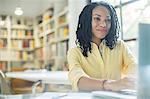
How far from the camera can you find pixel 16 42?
555cm

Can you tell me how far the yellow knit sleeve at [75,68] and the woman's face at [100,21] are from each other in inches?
4.9

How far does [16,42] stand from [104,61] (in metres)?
4.65

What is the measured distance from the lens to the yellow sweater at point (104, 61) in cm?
110

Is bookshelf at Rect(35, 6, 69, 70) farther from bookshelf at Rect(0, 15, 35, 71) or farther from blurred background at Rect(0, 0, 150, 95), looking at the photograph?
bookshelf at Rect(0, 15, 35, 71)

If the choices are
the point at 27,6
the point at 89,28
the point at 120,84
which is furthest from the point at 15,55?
the point at 120,84

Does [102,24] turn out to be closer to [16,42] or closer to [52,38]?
[52,38]

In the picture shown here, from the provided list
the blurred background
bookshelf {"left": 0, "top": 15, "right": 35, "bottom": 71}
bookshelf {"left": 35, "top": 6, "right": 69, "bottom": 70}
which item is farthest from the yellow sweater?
bookshelf {"left": 0, "top": 15, "right": 35, "bottom": 71}

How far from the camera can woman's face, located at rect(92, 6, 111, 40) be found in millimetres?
1129

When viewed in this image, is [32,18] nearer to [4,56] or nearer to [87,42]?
[4,56]

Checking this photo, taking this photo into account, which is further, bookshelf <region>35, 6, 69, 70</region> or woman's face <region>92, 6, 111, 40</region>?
bookshelf <region>35, 6, 69, 70</region>

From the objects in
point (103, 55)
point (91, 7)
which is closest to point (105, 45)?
point (103, 55)

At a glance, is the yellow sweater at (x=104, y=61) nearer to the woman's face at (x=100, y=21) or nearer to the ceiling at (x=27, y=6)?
the woman's face at (x=100, y=21)

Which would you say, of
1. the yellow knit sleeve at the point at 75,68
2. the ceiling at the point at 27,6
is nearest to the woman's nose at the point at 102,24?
the yellow knit sleeve at the point at 75,68

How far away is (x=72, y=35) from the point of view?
2230 millimetres
